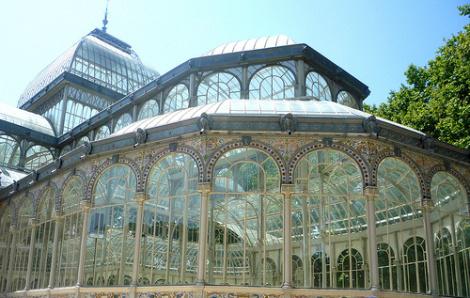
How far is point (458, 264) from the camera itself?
17875mm

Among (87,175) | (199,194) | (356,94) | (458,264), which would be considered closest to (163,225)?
(199,194)

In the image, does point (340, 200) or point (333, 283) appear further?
point (340, 200)

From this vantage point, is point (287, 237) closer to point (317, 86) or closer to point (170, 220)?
point (170, 220)

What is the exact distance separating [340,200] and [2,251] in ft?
54.7

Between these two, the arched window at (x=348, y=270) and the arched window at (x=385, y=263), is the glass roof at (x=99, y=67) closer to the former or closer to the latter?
the arched window at (x=348, y=270)

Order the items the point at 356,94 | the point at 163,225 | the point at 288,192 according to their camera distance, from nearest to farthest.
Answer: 1. the point at 288,192
2. the point at 163,225
3. the point at 356,94

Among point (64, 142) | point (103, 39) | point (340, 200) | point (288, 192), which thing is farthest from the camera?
point (103, 39)

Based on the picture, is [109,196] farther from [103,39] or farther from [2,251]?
[103,39]

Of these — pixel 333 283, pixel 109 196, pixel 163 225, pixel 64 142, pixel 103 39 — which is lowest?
pixel 333 283

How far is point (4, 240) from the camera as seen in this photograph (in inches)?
1022

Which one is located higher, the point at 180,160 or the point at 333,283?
the point at 180,160

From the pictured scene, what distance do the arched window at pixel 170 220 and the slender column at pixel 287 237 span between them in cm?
273

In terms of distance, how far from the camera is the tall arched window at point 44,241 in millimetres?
21155

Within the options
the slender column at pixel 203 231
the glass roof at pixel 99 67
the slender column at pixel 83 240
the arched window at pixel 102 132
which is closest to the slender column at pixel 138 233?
the slender column at pixel 203 231
